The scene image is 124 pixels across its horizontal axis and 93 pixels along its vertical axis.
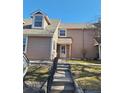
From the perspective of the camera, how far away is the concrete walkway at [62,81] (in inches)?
66.3

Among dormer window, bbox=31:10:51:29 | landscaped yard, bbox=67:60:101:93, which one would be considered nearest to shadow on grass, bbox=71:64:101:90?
landscaped yard, bbox=67:60:101:93

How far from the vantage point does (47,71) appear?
1466 mm

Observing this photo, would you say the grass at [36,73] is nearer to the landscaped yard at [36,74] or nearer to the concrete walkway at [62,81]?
the landscaped yard at [36,74]

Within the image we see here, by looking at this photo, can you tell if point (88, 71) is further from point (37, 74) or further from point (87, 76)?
point (37, 74)

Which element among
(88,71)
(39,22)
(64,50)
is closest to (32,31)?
(64,50)

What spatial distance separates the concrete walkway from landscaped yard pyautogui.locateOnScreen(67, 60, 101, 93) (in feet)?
0.23

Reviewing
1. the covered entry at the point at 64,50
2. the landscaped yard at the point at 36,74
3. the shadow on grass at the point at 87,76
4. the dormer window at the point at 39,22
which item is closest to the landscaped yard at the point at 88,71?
the shadow on grass at the point at 87,76

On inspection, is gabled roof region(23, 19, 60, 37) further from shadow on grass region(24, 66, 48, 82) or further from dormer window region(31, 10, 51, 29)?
shadow on grass region(24, 66, 48, 82)

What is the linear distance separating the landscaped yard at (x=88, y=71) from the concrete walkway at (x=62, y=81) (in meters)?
0.07

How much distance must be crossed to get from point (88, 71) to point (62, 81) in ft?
0.97
